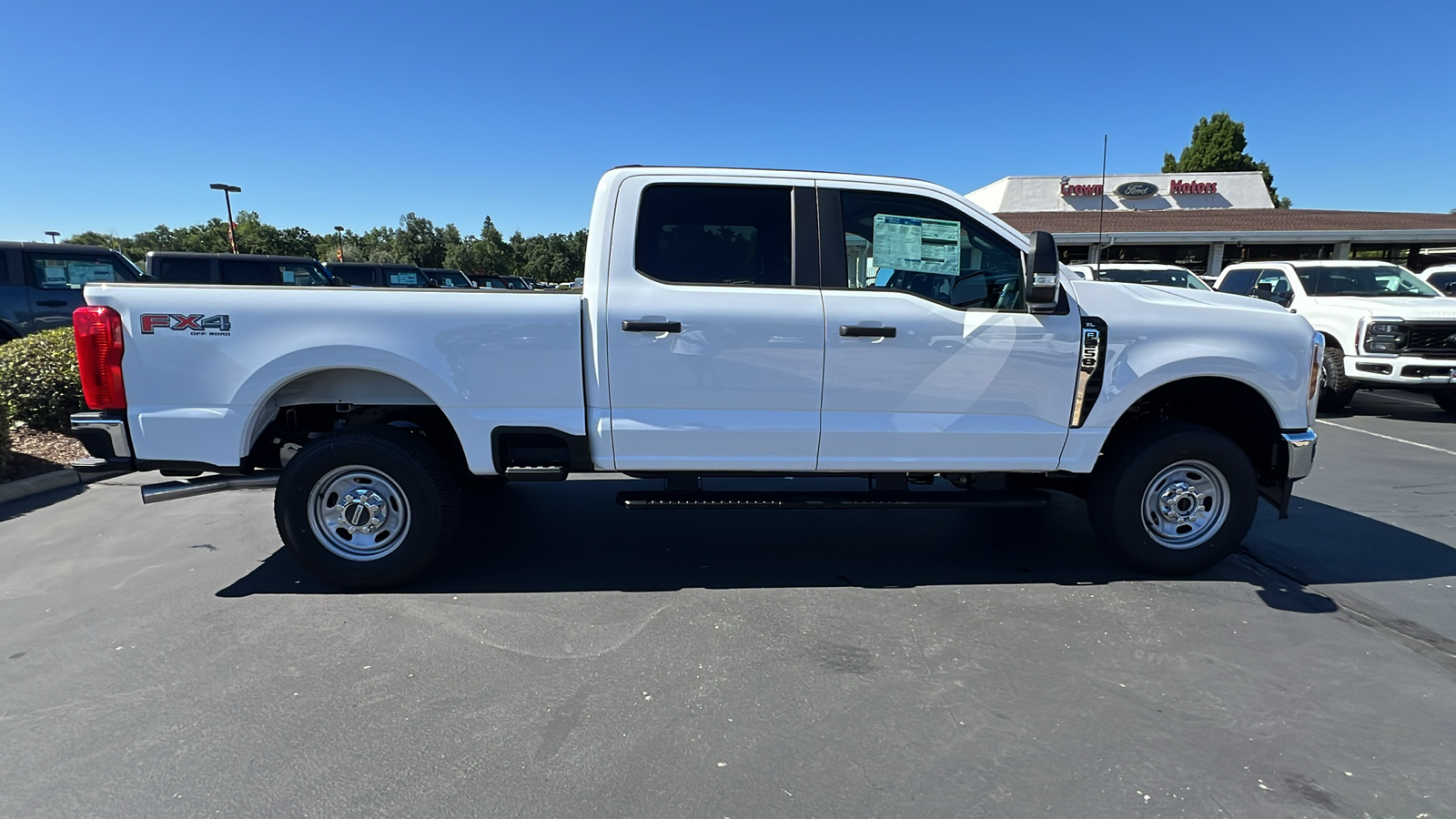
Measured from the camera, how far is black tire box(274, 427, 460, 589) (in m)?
3.79

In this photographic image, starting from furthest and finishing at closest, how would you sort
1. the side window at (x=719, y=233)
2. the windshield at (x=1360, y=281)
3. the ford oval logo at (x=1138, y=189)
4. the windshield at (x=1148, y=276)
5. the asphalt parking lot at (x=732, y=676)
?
the ford oval logo at (x=1138, y=189)
the windshield at (x=1148, y=276)
the windshield at (x=1360, y=281)
the side window at (x=719, y=233)
the asphalt parking lot at (x=732, y=676)

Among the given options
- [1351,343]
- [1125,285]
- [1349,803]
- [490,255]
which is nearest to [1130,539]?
[1125,285]

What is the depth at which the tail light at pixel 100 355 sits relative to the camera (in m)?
3.55

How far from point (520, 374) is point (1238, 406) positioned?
13.7ft

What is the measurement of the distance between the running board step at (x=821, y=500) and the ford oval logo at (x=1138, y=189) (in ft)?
116

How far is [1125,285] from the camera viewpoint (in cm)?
425

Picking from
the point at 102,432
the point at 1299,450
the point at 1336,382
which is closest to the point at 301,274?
the point at 102,432

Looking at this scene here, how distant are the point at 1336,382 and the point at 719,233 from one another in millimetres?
9585

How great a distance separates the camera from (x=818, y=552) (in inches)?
180

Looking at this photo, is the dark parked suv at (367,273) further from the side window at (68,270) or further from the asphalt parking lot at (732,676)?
the asphalt parking lot at (732,676)

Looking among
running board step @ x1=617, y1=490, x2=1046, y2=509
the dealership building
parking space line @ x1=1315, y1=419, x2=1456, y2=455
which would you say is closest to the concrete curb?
running board step @ x1=617, y1=490, x2=1046, y2=509

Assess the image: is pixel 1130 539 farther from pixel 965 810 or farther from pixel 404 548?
pixel 404 548

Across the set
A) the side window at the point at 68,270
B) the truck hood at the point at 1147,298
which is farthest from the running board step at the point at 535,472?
the side window at the point at 68,270

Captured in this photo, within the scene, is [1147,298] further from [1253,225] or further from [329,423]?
[1253,225]
